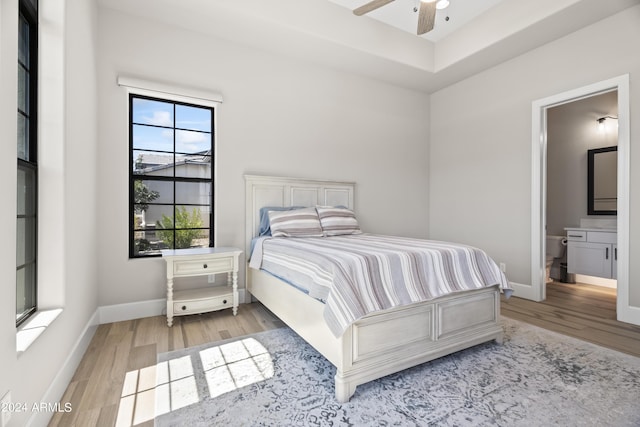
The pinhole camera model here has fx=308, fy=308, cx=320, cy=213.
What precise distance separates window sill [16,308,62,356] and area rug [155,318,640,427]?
2.28 ft

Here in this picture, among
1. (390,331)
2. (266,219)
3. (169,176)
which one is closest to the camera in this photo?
(390,331)

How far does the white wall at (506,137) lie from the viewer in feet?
9.77

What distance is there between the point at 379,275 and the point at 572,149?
4.77 m

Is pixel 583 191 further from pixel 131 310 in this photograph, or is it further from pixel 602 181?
pixel 131 310

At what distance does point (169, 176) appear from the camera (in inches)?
126

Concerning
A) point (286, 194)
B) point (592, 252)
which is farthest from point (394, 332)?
point (592, 252)

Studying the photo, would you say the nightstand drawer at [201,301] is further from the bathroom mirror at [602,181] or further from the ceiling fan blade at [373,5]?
the bathroom mirror at [602,181]

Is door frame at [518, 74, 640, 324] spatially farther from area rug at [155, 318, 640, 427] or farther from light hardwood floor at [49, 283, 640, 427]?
area rug at [155, 318, 640, 427]

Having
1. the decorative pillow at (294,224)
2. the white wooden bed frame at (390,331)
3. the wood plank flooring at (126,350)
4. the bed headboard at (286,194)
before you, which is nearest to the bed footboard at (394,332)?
the white wooden bed frame at (390,331)

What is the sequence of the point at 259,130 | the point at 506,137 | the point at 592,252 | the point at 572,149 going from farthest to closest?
1. the point at 572,149
2. the point at 592,252
3. the point at 506,137
4. the point at 259,130

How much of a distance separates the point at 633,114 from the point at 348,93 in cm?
296

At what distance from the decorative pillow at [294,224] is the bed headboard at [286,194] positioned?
0.31m

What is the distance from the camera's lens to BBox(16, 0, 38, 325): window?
5.04 feet

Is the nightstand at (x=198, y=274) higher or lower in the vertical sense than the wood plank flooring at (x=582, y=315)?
higher
